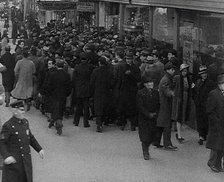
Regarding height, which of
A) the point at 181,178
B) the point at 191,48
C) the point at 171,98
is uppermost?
the point at 191,48

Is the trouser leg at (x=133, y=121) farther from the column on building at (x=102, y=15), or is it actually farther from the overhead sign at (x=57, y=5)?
the column on building at (x=102, y=15)

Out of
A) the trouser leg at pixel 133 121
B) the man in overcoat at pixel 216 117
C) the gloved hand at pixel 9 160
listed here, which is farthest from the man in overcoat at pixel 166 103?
the gloved hand at pixel 9 160

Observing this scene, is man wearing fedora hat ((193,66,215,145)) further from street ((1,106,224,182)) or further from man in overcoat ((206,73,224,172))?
man in overcoat ((206,73,224,172))

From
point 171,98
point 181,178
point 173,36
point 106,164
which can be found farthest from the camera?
point 173,36

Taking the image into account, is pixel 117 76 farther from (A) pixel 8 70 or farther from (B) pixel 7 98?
(B) pixel 7 98

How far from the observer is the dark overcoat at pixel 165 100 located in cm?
1189

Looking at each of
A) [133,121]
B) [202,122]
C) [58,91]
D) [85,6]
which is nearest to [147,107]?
[202,122]

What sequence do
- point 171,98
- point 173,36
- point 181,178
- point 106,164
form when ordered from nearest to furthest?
point 181,178
point 106,164
point 171,98
point 173,36

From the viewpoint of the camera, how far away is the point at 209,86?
1220cm

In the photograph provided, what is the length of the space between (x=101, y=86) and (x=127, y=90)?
0.62m

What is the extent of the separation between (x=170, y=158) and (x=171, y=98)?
1347 mm

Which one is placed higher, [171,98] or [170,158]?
[171,98]

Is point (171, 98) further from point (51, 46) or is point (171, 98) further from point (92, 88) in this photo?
point (51, 46)

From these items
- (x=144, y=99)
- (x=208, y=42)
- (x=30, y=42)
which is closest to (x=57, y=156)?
(x=144, y=99)
